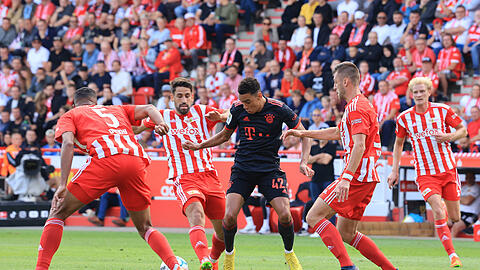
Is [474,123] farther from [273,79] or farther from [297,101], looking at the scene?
[273,79]

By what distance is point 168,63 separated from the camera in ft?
79.8

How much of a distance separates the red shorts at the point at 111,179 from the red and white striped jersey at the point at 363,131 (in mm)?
2191

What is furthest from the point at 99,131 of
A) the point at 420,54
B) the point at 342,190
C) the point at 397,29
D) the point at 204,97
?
the point at 397,29

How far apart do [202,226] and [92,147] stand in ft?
5.38

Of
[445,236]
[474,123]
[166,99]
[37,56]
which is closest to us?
[445,236]

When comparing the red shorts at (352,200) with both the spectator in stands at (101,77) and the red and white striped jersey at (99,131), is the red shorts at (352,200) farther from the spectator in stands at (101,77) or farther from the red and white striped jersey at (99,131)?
the spectator in stands at (101,77)

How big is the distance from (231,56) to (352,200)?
15336 millimetres

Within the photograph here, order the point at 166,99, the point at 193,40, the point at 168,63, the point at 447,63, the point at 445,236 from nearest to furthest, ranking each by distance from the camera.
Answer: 1. the point at 445,236
2. the point at 447,63
3. the point at 166,99
4. the point at 168,63
5. the point at 193,40

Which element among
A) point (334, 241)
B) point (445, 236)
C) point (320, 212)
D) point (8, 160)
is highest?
point (320, 212)

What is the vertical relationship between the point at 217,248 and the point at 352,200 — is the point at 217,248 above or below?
below

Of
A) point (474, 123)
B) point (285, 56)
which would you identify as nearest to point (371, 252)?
point (474, 123)

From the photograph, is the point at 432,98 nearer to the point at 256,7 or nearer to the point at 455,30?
the point at 455,30

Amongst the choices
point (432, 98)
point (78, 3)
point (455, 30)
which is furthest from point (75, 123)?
point (78, 3)

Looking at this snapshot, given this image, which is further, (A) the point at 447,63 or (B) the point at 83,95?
(A) the point at 447,63
